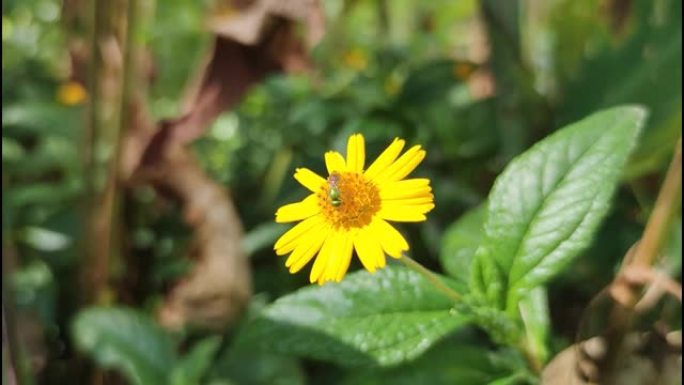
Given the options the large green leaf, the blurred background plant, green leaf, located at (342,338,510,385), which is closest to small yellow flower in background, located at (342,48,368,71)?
the blurred background plant

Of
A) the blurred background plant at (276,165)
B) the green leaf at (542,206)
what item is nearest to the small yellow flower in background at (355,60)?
the blurred background plant at (276,165)

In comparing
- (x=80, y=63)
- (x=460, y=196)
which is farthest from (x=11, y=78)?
(x=460, y=196)

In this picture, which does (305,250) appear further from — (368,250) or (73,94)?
(73,94)

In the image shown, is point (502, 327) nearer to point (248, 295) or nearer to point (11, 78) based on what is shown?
point (248, 295)

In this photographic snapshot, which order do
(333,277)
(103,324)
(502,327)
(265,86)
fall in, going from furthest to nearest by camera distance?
1. (265,86)
2. (103,324)
3. (502,327)
4. (333,277)

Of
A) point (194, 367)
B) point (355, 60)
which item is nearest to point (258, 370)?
point (194, 367)

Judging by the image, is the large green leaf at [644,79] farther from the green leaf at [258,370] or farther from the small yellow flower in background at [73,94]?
the small yellow flower in background at [73,94]
